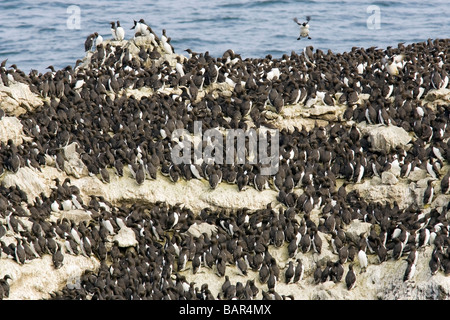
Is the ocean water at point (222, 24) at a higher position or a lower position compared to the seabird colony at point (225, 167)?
lower

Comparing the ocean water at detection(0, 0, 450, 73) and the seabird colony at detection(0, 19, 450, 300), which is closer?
the seabird colony at detection(0, 19, 450, 300)

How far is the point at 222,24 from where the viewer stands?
167 feet

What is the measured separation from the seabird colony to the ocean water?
23.5 metres

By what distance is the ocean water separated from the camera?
148ft

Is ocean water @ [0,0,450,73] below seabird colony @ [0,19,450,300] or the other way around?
below

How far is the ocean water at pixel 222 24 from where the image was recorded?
45.1m

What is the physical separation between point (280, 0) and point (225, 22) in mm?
9249

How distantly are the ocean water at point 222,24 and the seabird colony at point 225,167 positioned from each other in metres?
23.5

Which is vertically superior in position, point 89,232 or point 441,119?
point 441,119

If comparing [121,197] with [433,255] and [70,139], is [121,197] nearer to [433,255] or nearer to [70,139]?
[70,139]

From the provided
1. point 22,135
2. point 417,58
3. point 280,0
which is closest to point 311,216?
point 22,135

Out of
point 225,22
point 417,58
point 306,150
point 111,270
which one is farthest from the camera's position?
point 225,22
